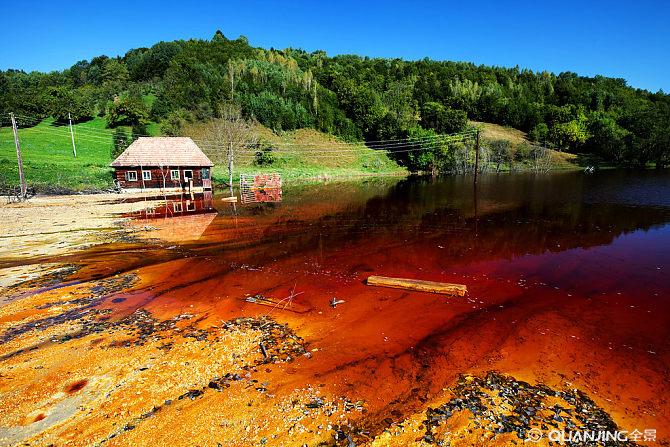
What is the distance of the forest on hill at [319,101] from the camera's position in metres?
70.1

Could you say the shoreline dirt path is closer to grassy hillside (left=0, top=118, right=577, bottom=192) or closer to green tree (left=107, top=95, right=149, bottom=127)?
grassy hillside (left=0, top=118, right=577, bottom=192)

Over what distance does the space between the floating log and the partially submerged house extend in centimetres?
3357

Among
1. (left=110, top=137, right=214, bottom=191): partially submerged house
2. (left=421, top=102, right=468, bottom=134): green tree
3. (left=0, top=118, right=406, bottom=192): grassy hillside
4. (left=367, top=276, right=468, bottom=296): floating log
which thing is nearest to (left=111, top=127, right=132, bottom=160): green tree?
(left=0, top=118, right=406, bottom=192): grassy hillside

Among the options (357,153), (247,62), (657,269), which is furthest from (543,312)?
(247,62)

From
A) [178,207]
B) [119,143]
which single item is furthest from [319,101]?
[178,207]

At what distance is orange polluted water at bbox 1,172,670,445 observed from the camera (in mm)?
6938

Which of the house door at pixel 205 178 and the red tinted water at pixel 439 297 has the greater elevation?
the house door at pixel 205 178

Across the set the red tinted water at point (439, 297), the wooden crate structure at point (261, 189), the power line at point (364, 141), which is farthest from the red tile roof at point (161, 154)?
the power line at point (364, 141)

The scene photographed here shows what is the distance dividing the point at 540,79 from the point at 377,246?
146391 millimetres

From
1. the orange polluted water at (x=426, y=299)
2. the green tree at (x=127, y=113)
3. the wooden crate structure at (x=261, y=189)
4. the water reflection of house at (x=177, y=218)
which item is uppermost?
the green tree at (x=127, y=113)

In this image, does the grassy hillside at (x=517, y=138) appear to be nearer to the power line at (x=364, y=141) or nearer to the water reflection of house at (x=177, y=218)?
the power line at (x=364, y=141)

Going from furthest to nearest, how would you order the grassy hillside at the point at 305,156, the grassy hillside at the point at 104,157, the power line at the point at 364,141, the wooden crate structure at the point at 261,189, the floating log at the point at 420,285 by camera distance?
the power line at the point at 364,141 → the grassy hillside at the point at 305,156 → the grassy hillside at the point at 104,157 → the wooden crate structure at the point at 261,189 → the floating log at the point at 420,285

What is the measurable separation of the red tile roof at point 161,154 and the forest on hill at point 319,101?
18228mm

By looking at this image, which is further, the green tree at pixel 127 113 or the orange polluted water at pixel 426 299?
the green tree at pixel 127 113
